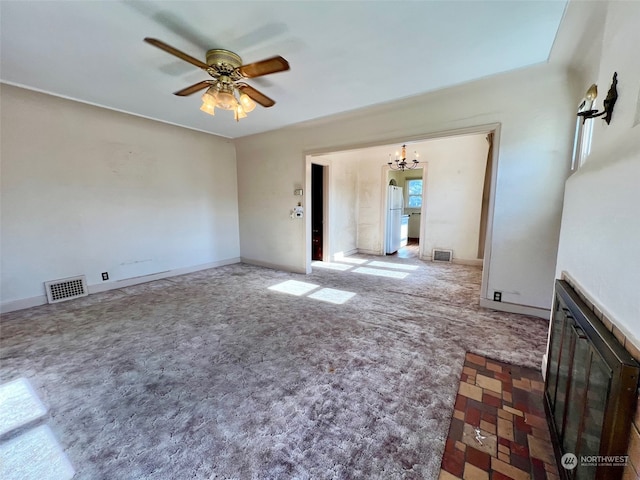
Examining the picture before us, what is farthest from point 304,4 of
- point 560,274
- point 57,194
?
point 57,194

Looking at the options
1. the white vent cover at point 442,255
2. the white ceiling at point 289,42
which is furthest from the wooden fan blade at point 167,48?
the white vent cover at point 442,255

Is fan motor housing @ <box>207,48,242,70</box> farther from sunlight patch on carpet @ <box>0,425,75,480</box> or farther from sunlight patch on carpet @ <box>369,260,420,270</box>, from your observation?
sunlight patch on carpet @ <box>369,260,420,270</box>

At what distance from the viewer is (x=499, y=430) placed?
150 cm

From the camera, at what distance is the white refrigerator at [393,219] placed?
6625 mm

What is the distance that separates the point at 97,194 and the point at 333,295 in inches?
149

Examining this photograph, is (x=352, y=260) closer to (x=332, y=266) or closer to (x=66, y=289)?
(x=332, y=266)

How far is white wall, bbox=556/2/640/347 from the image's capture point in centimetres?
81

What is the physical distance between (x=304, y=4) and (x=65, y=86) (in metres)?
3.09

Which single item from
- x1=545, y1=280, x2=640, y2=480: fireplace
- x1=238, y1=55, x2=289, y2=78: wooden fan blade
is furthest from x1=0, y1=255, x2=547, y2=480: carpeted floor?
x1=238, y1=55, x2=289, y2=78: wooden fan blade

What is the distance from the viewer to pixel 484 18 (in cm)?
187

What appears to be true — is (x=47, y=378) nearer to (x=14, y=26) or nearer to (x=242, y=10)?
(x=14, y=26)

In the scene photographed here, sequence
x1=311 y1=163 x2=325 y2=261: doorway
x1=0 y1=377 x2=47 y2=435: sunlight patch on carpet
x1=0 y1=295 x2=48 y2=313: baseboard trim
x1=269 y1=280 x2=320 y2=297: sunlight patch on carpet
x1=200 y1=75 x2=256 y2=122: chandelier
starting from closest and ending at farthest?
x1=0 y1=377 x2=47 y2=435: sunlight patch on carpet < x1=200 y1=75 x2=256 y2=122: chandelier < x1=0 y1=295 x2=48 y2=313: baseboard trim < x1=269 y1=280 x2=320 y2=297: sunlight patch on carpet < x1=311 y1=163 x2=325 y2=261: doorway

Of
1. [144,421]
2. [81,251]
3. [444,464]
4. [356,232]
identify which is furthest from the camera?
[356,232]

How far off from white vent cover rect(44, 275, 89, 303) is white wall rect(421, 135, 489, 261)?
643cm
